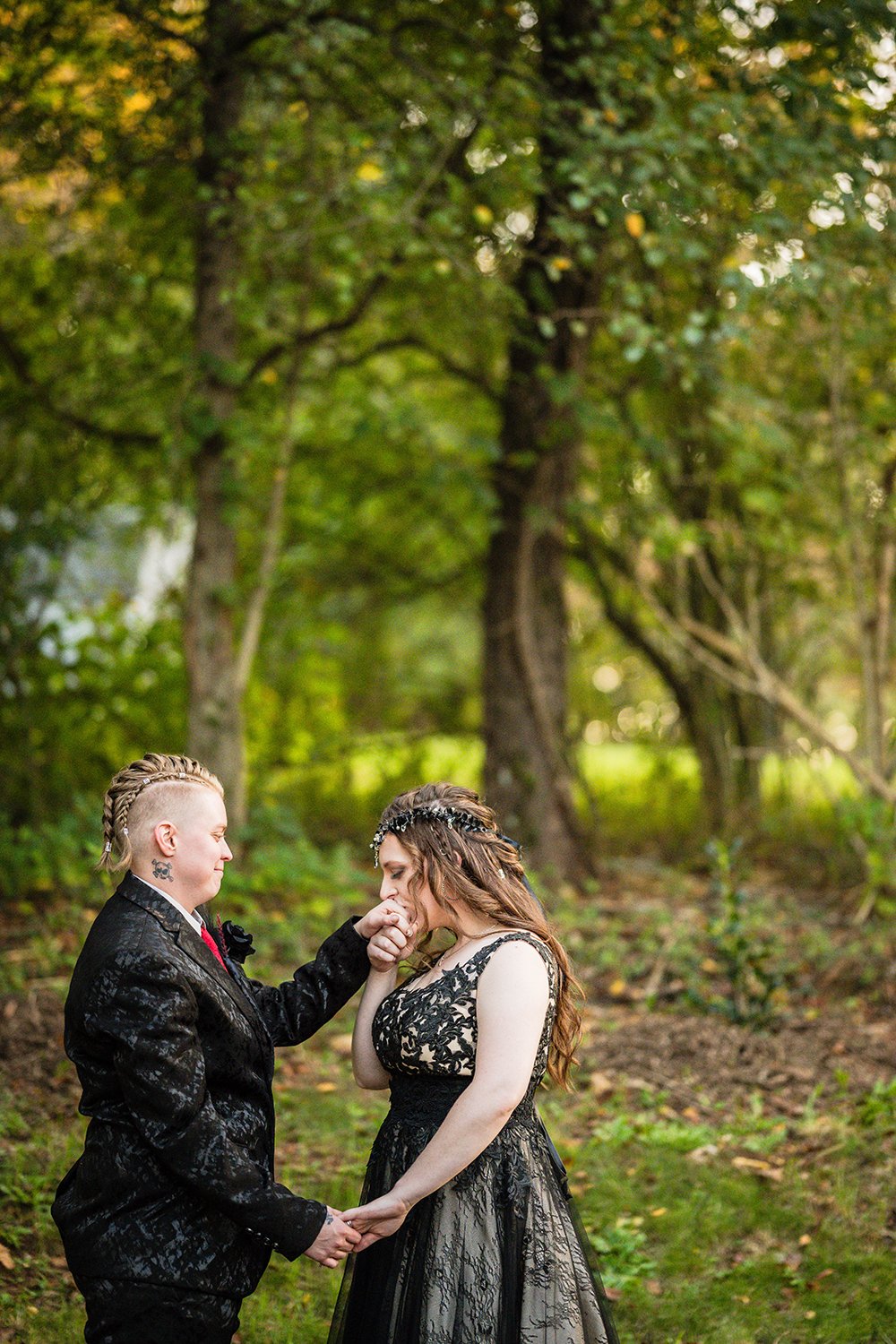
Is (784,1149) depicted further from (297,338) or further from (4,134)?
(4,134)

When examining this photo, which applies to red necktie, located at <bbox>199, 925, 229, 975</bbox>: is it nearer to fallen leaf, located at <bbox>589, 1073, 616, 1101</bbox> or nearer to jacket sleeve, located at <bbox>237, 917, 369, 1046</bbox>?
jacket sleeve, located at <bbox>237, 917, 369, 1046</bbox>

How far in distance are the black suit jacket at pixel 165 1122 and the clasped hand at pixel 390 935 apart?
1.36 ft

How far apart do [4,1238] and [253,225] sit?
5.09 m

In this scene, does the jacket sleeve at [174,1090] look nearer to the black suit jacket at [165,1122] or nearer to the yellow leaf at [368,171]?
the black suit jacket at [165,1122]

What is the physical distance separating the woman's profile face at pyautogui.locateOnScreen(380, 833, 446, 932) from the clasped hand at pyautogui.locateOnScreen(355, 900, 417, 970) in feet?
0.07

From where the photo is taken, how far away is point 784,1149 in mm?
4625

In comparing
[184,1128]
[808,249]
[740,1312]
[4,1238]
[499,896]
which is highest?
[808,249]

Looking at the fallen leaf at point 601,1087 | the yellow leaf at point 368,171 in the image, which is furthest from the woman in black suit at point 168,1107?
the yellow leaf at point 368,171

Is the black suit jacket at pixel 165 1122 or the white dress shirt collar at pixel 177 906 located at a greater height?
the white dress shirt collar at pixel 177 906

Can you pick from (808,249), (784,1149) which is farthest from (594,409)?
(784,1149)

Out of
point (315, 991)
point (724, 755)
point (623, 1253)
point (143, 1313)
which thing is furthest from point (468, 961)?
point (724, 755)

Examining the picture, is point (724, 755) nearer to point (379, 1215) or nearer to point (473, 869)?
point (473, 869)

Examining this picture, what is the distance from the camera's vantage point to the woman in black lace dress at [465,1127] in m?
2.56

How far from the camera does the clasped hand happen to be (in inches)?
114
